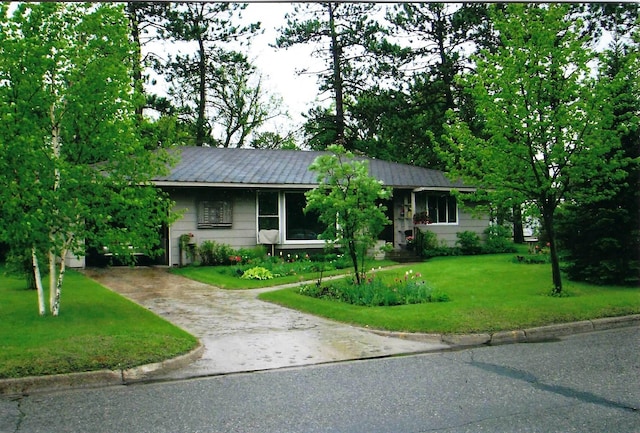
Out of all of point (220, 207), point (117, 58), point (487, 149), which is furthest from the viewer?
point (220, 207)

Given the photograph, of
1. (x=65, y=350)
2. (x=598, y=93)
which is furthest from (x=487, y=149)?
(x=65, y=350)

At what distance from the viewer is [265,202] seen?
2020cm

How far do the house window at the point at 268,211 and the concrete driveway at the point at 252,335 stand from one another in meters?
6.70

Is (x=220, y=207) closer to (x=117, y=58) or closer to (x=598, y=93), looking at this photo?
(x=117, y=58)

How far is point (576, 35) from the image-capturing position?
11.4m

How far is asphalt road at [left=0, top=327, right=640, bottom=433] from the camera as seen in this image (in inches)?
192

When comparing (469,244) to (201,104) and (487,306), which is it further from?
(201,104)

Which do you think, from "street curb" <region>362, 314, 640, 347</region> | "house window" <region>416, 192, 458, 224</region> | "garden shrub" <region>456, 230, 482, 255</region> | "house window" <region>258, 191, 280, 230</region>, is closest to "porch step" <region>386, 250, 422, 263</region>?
"house window" <region>416, 192, 458, 224</region>

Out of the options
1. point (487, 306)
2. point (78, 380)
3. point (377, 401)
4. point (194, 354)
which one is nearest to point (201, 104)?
point (487, 306)

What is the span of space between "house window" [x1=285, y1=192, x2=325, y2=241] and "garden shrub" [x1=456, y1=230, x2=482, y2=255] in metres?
5.72

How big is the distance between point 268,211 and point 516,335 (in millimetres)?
12648

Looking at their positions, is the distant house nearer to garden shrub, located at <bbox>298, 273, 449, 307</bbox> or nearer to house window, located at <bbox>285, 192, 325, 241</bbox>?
house window, located at <bbox>285, 192, 325, 241</bbox>

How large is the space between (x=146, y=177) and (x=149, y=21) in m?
20.6

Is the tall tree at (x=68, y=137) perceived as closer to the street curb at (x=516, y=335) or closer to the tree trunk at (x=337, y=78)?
the street curb at (x=516, y=335)
